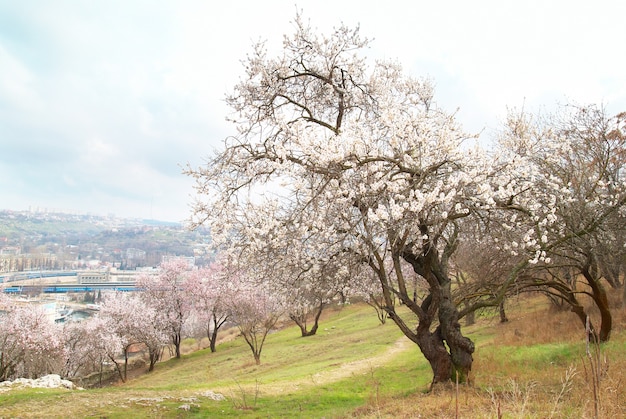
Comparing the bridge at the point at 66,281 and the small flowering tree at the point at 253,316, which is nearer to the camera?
the small flowering tree at the point at 253,316

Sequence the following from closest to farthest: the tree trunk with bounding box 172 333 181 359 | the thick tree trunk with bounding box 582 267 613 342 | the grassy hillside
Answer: the grassy hillside < the thick tree trunk with bounding box 582 267 613 342 < the tree trunk with bounding box 172 333 181 359

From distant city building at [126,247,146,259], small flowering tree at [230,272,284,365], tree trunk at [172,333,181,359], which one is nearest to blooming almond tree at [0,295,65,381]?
tree trunk at [172,333,181,359]

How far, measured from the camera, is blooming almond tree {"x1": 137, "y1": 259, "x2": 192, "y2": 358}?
3578 cm

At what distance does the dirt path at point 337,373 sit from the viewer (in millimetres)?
13984

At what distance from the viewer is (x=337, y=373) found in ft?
56.0

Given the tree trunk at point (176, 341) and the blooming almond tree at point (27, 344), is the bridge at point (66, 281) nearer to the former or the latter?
the tree trunk at point (176, 341)

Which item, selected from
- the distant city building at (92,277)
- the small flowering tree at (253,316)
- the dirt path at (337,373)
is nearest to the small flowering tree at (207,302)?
the small flowering tree at (253,316)

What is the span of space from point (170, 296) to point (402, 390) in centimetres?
3152

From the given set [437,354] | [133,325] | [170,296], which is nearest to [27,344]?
[133,325]

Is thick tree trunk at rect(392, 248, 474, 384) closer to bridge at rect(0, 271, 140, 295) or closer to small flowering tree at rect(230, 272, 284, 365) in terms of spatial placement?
small flowering tree at rect(230, 272, 284, 365)

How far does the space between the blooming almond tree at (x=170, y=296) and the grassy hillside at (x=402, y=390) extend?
1318 centimetres

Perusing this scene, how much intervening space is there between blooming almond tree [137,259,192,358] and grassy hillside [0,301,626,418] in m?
13.2

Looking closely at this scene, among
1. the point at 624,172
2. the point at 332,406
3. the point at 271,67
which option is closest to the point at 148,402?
the point at 332,406

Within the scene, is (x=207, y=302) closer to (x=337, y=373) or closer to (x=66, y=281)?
(x=337, y=373)
